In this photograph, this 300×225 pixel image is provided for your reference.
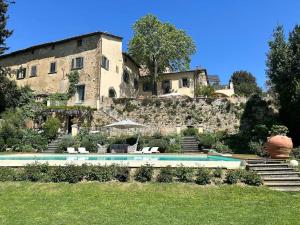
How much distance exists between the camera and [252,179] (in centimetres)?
1110

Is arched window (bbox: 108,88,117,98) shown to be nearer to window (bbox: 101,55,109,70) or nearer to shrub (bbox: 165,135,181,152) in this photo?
window (bbox: 101,55,109,70)

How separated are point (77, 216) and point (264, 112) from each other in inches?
894

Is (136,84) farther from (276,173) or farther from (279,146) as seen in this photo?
(276,173)

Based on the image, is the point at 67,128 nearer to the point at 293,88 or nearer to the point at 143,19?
the point at 143,19

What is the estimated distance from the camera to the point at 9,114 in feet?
102

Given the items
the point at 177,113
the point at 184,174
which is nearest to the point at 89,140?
→ the point at 177,113

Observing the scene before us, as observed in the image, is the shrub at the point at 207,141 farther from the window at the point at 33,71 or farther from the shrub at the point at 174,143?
the window at the point at 33,71

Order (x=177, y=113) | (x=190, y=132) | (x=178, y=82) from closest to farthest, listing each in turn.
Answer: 1. (x=190, y=132)
2. (x=177, y=113)
3. (x=178, y=82)

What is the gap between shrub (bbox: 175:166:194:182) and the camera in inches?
449

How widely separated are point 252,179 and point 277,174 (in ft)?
4.15

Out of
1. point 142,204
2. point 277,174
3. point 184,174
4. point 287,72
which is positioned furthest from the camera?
point 287,72

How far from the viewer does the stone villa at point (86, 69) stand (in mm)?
35188

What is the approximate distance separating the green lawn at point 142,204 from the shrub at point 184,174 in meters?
0.47

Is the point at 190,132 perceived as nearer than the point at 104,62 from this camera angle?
Yes
